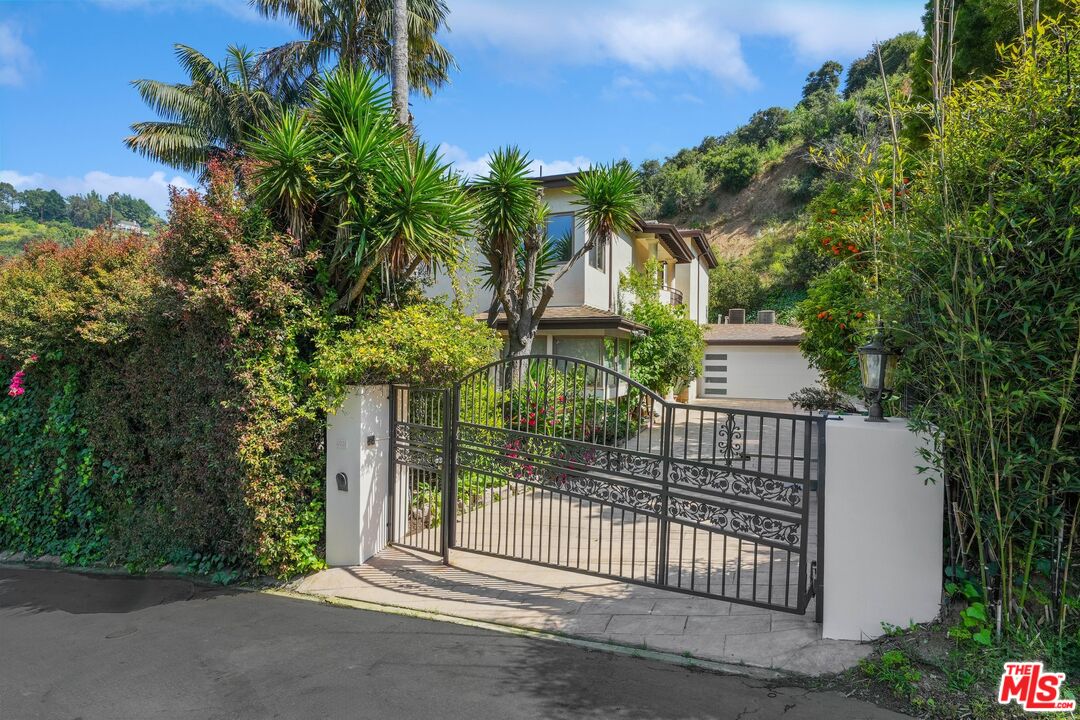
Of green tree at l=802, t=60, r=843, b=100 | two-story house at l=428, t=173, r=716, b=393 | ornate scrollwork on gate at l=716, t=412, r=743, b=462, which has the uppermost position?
green tree at l=802, t=60, r=843, b=100

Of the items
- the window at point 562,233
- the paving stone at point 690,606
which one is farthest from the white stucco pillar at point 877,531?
the window at point 562,233

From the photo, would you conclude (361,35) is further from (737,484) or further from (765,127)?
(765,127)

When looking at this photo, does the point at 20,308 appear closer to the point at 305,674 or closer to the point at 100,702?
the point at 100,702

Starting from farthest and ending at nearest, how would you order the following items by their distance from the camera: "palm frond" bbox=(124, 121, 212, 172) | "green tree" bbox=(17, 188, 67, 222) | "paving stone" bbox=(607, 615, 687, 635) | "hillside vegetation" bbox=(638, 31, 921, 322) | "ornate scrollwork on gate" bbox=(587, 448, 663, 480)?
"green tree" bbox=(17, 188, 67, 222) < "hillside vegetation" bbox=(638, 31, 921, 322) < "palm frond" bbox=(124, 121, 212, 172) < "ornate scrollwork on gate" bbox=(587, 448, 663, 480) < "paving stone" bbox=(607, 615, 687, 635)

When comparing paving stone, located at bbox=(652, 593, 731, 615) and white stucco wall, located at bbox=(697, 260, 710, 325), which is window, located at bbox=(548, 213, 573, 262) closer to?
paving stone, located at bbox=(652, 593, 731, 615)

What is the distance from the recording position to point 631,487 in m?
5.62

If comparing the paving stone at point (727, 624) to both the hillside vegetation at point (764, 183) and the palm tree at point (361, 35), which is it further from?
the hillside vegetation at point (764, 183)

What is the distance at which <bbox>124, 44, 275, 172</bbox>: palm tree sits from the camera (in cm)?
1997

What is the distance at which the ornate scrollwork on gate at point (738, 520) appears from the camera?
15.8 ft

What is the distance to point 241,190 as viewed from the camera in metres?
7.05

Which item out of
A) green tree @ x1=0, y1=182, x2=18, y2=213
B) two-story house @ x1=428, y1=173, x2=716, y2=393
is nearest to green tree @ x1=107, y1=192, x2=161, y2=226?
green tree @ x1=0, y1=182, x2=18, y2=213

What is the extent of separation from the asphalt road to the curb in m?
0.09

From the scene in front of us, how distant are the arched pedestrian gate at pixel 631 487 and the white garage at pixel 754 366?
64.4ft

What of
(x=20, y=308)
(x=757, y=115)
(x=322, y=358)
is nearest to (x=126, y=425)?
(x=20, y=308)
